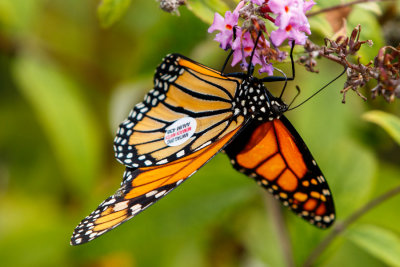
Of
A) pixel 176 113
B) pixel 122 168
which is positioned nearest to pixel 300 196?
pixel 176 113

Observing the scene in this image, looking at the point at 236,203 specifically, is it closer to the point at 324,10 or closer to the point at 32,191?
the point at 324,10

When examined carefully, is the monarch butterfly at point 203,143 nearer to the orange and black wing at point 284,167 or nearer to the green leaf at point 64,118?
the orange and black wing at point 284,167

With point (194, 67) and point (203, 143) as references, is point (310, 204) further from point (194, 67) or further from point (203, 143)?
point (194, 67)

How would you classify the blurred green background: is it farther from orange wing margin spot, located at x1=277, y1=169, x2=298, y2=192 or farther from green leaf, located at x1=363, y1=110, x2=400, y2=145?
orange wing margin spot, located at x1=277, y1=169, x2=298, y2=192

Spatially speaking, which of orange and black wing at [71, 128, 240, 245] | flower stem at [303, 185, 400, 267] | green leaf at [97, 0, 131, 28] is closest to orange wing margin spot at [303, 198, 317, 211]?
flower stem at [303, 185, 400, 267]

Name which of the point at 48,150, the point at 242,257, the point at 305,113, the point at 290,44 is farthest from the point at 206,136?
the point at 48,150

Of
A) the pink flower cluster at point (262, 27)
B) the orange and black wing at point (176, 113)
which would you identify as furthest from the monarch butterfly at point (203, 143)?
the pink flower cluster at point (262, 27)
